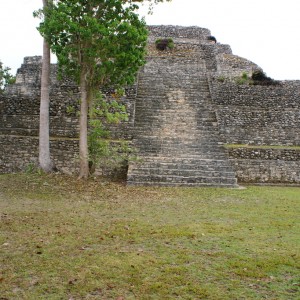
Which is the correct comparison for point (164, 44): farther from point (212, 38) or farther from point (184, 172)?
point (184, 172)

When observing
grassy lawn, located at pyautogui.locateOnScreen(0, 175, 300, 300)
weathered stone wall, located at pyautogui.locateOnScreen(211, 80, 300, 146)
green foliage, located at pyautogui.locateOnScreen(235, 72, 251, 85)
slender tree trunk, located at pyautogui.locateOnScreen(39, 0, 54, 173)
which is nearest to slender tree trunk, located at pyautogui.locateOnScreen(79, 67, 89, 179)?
slender tree trunk, located at pyautogui.locateOnScreen(39, 0, 54, 173)

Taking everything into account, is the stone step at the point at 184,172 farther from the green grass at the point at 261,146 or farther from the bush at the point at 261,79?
the bush at the point at 261,79

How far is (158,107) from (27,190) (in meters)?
7.85

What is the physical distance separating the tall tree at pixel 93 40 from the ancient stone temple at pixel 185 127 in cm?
148

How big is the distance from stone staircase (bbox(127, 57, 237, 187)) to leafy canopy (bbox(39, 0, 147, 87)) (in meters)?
3.08

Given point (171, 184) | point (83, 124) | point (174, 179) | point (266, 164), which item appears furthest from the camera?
point (266, 164)

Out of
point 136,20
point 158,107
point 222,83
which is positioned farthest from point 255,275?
point 222,83

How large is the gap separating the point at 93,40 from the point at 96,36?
0.15m

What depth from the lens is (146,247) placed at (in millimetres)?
5941

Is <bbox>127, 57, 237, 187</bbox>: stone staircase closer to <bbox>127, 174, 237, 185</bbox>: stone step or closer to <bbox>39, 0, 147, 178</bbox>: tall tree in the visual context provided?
<bbox>127, 174, 237, 185</bbox>: stone step

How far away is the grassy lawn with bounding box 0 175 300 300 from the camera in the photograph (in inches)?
175

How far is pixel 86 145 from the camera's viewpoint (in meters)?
13.1

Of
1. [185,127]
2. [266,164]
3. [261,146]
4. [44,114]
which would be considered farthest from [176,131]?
[44,114]

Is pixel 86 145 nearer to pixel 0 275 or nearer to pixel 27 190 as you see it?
pixel 27 190
